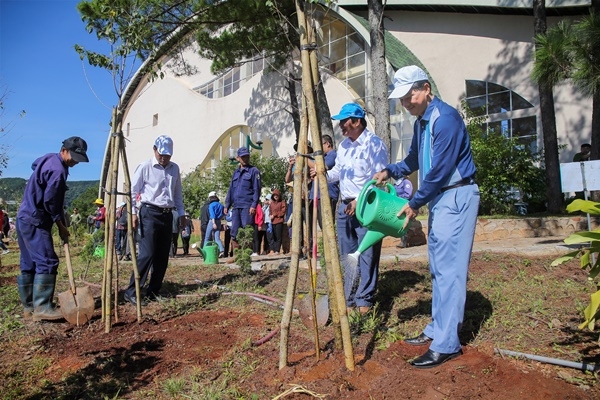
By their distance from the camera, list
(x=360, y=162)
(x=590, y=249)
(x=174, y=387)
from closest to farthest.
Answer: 1. (x=590, y=249)
2. (x=174, y=387)
3. (x=360, y=162)

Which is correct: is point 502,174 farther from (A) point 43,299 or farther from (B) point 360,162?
(A) point 43,299

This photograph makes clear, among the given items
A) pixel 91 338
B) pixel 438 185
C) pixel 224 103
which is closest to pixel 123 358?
pixel 91 338

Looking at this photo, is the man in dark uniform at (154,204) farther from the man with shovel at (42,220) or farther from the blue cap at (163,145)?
the man with shovel at (42,220)

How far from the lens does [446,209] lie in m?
2.96

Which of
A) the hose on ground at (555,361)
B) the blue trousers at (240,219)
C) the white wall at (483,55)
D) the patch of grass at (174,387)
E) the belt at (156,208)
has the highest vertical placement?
the white wall at (483,55)

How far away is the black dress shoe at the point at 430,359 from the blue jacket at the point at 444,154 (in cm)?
90

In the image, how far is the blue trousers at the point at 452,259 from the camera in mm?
2900

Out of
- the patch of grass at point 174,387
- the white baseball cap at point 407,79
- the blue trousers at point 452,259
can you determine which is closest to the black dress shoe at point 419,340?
the blue trousers at point 452,259

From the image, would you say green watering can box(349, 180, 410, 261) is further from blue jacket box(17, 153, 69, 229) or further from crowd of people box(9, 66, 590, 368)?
blue jacket box(17, 153, 69, 229)

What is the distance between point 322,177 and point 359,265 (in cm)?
147

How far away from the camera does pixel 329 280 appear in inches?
116

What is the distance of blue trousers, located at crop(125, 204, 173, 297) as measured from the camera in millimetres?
4891

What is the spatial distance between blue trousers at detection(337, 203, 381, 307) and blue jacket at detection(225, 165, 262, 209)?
290 cm

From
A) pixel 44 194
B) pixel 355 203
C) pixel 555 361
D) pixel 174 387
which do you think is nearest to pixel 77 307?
pixel 44 194
